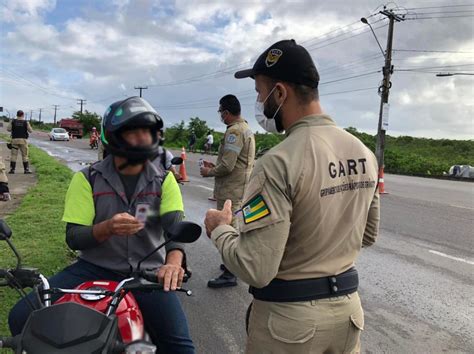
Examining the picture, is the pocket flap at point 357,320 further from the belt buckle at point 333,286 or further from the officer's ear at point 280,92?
the officer's ear at point 280,92

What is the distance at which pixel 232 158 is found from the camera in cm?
558

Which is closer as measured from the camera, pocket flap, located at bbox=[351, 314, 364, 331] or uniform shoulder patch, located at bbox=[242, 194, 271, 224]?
uniform shoulder patch, located at bbox=[242, 194, 271, 224]

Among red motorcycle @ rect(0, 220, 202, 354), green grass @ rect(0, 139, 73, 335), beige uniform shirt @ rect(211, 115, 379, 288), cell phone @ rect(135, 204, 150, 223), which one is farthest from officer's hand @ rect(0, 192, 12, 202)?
beige uniform shirt @ rect(211, 115, 379, 288)

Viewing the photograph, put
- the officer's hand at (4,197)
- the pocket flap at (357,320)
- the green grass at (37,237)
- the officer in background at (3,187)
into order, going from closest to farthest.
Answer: the pocket flap at (357,320)
the green grass at (37,237)
the officer in background at (3,187)
the officer's hand at (4,197)

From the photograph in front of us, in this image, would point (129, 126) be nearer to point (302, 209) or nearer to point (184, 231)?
point (184, 231)

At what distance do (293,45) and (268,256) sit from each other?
0.93m

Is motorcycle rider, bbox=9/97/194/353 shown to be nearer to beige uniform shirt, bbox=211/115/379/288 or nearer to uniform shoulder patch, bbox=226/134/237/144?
beige uniform shirt, bbox=211/115/379/288

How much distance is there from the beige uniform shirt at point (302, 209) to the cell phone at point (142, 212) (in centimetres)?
68

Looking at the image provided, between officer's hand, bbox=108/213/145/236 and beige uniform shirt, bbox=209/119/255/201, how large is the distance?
328 cm

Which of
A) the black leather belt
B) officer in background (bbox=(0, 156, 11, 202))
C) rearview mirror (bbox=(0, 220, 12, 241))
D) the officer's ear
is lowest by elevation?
officer in background (bbox=(0, 156, 11, 202))

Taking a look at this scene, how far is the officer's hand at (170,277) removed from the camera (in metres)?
2.25

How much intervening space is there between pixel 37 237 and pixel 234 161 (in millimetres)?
3302

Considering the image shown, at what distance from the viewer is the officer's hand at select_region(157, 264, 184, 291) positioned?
225 cm

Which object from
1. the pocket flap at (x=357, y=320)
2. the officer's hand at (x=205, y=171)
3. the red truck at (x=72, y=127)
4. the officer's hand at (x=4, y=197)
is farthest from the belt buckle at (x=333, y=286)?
the red truck at (x=72, y=127)
